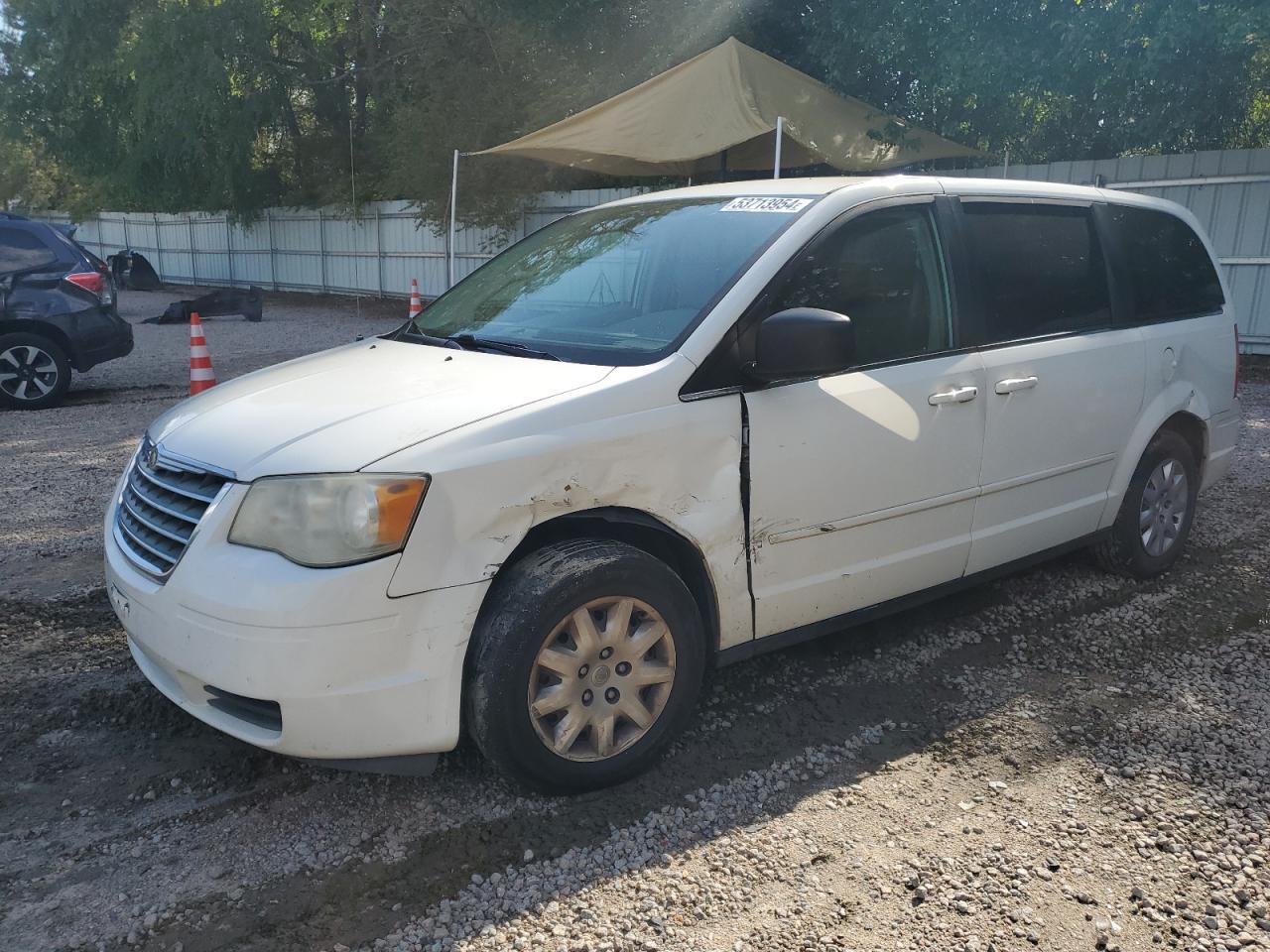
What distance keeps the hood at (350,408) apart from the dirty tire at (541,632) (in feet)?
1.50

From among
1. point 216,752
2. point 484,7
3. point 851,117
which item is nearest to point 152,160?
point 484,7

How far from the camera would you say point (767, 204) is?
3602 mm

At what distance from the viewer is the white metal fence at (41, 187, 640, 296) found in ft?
66.5

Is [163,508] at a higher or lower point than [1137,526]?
higher

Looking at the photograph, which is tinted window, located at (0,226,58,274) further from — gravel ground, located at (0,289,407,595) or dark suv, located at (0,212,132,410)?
gravel ground, located at (0,289,407,595)

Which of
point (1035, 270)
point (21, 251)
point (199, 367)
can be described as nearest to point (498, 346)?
point (1035, 270)

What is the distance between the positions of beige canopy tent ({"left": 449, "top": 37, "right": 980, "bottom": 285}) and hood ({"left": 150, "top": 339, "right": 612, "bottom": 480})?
7.06 metres

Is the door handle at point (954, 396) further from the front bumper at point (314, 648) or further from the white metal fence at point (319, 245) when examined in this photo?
the white metal fence at point (319, 245)

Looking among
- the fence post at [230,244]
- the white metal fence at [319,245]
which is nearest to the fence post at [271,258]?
the white metal fence at [319,245]

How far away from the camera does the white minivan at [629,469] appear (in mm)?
2641

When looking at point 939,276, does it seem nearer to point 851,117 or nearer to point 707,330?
point 707,330

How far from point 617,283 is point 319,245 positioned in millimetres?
23351

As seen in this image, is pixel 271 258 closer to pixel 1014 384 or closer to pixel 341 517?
pixel 1014 384

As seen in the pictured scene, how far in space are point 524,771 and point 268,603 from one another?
84 centimetres
